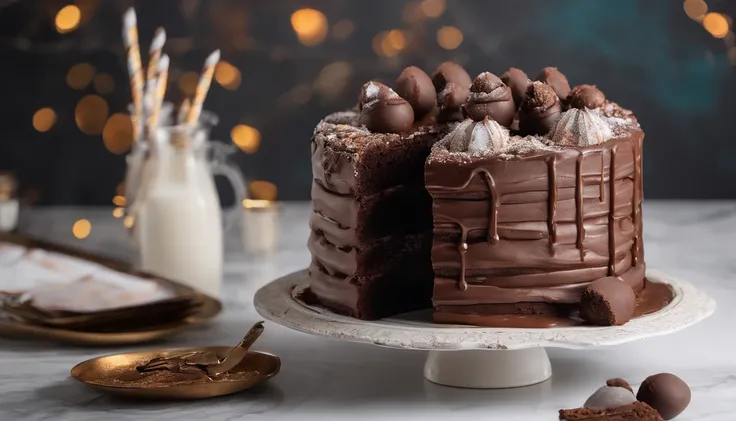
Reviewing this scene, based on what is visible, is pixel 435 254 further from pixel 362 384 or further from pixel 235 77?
pixel 235 77

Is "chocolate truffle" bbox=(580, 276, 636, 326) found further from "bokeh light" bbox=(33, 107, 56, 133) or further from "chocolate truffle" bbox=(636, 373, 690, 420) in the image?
"bokeh light" bbox=(33, 107, 56, 133)

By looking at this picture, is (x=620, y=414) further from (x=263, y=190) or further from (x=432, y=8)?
(x=263, y=190)

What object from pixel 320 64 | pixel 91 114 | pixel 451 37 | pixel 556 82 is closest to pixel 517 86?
pixel 556 82

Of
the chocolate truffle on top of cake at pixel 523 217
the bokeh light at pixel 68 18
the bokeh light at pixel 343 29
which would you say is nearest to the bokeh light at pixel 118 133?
the bokeh light at pixel 68 18

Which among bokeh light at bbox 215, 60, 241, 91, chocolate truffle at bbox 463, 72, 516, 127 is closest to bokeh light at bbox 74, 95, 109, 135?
bokeh light at bbox 215, 60, 241, 91

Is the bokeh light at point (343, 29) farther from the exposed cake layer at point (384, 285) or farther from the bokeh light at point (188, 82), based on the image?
the exposed cake layer at point (384, 285)

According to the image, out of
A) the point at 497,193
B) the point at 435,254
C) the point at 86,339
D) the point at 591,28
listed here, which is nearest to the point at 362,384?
the point at 435,254

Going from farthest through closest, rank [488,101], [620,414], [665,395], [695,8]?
[695,8] → [488,101] → [665,395] → [620,414]
